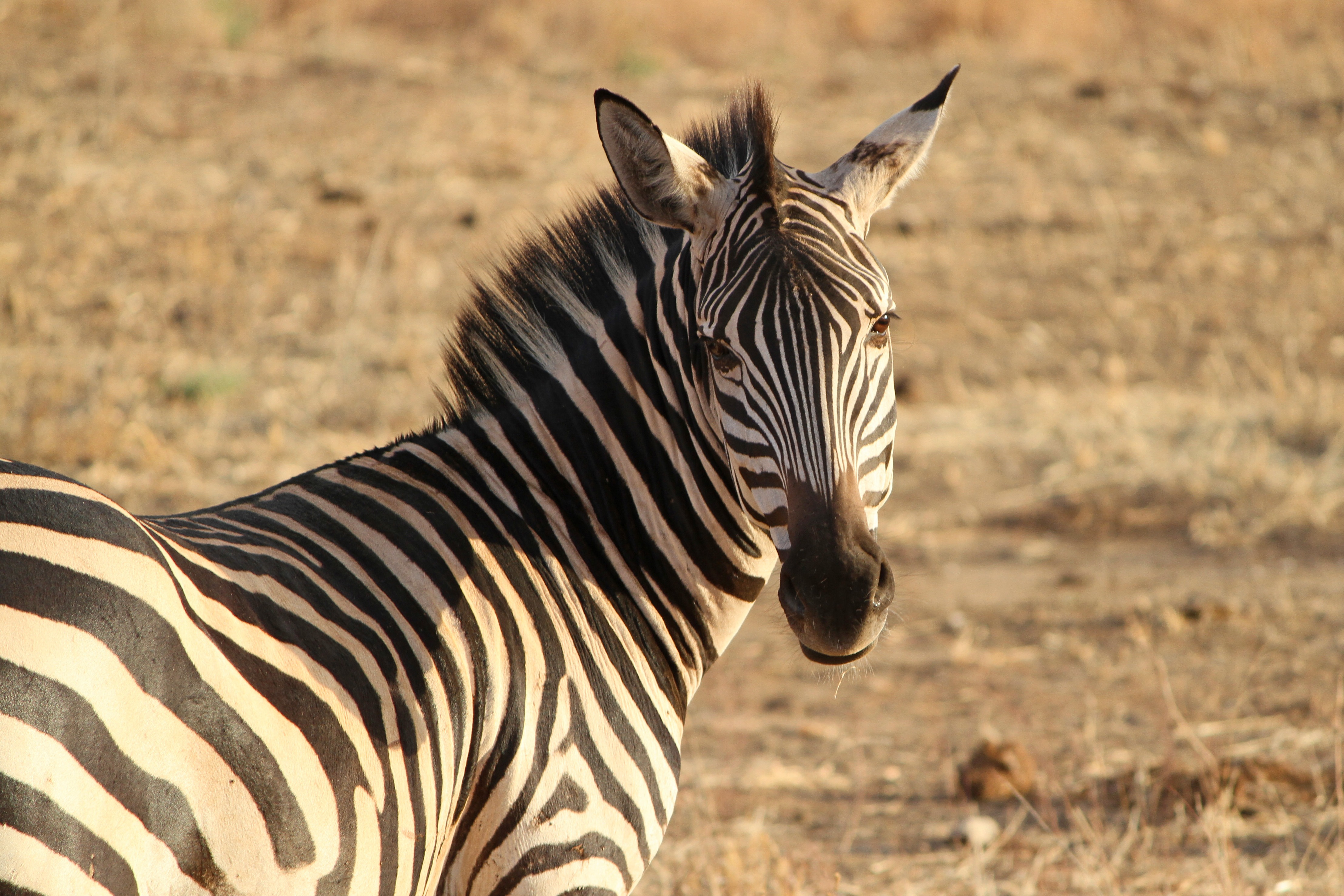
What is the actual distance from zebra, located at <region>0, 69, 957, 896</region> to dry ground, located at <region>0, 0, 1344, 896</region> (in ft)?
1.38

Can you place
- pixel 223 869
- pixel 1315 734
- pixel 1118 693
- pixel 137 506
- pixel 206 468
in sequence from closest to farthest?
pixel 223 869
pixel 1315 734
pixel 1118 693
pixel 137 506
pixel 206 468

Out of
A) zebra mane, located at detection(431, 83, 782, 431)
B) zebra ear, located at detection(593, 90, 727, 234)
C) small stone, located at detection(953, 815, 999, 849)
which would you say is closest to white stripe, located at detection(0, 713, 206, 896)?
zebra mane, located at detection(431, 83, 782, 431)

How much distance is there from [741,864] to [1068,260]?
8.89m

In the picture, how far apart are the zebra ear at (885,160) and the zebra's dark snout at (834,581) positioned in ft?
2.63

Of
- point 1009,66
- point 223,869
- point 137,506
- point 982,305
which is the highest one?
point 1009,66

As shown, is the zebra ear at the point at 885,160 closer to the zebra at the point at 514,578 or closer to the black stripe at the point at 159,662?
the zebra at the point at 514,578

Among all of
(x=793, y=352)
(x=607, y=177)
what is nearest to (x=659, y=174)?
(x=793, y=352)

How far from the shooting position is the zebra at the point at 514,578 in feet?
→ 6.31

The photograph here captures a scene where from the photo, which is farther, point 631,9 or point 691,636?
point 631,9

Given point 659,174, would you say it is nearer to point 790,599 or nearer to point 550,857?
point 790,599

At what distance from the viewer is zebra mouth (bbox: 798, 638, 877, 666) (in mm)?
2438

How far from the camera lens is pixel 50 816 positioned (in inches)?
71.7

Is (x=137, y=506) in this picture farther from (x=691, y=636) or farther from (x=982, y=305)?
(x=982, y=305)

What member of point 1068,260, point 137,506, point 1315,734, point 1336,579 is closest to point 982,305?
point 1068,260
